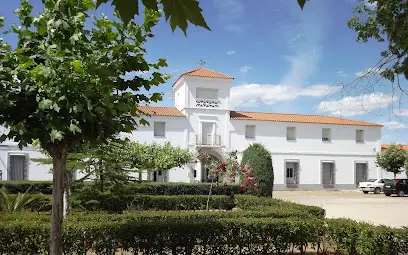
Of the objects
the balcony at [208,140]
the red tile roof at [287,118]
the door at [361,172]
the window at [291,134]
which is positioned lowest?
the door at [361,172]

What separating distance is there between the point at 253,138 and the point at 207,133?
3994 mm

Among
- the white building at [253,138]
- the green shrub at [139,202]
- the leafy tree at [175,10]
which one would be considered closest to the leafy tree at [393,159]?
the white building at [253,138]

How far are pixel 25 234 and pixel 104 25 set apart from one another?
3796 millimetres

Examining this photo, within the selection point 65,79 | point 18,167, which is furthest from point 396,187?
point 65,79

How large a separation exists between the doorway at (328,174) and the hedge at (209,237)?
29.1m

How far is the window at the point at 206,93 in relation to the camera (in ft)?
106

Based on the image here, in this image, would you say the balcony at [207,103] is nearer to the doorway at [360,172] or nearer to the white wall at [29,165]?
the white wall at [29,165]

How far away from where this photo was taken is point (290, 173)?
3475cm

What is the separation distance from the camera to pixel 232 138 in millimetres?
32844

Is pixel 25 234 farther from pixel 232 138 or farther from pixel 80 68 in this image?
pixel 232 138

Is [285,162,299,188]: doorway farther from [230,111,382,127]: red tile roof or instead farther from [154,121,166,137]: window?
[154,121,166,137]: window

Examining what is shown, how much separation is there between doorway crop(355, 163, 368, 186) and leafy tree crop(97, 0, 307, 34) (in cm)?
3797

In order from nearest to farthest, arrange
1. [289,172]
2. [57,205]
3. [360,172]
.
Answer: [57,205] → [289,172] → [360,172]

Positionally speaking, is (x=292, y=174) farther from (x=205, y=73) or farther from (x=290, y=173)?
(x=205, y=73)
